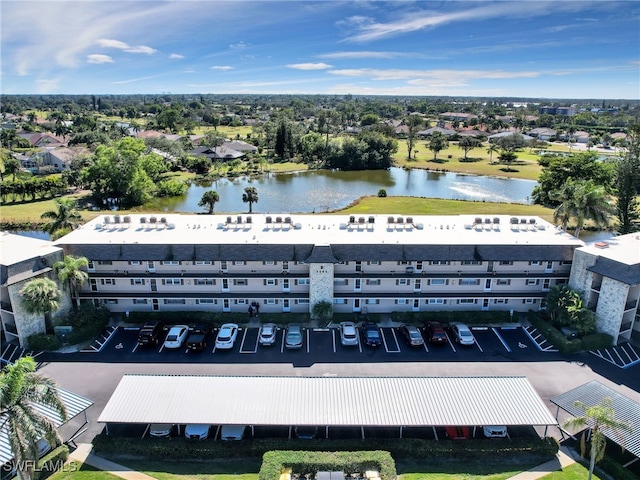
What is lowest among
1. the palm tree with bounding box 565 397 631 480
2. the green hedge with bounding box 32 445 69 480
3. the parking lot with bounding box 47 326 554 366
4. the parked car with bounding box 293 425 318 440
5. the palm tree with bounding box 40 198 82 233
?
the green hedge with bounding box 32 445 69 480

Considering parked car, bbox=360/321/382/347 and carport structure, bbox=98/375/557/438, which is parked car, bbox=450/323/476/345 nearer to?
parked car, bbox=360/321/382/347

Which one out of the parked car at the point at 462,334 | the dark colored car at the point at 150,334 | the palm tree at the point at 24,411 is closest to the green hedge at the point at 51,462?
the palm tree at the point at 24,411

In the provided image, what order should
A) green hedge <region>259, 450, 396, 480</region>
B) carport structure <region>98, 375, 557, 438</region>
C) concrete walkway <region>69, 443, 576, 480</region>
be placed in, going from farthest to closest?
1. carport structure <region>98, 375, 557, 438</region>
2. concrete walkway <region>69, 443, 576, 480</region>
3. green hedge <region>259, 450, 396, 480</region>

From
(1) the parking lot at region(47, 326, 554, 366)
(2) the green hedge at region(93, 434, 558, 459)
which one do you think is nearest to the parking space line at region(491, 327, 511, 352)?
(1) the parking lot at region(47, 326, 554, 366)

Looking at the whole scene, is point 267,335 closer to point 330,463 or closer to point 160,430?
point 160,430

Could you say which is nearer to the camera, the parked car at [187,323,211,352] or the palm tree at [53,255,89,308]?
the parked car at [187,323,211,352]

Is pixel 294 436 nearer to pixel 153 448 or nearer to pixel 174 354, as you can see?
pixel 153 448

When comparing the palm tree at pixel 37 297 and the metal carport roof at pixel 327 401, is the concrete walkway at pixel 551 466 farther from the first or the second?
the palm tree at pixel 37 297

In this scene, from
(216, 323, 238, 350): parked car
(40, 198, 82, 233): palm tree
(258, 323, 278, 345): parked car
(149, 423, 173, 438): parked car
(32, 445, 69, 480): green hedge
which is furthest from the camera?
(40, 198, 82, 233): palm tree
